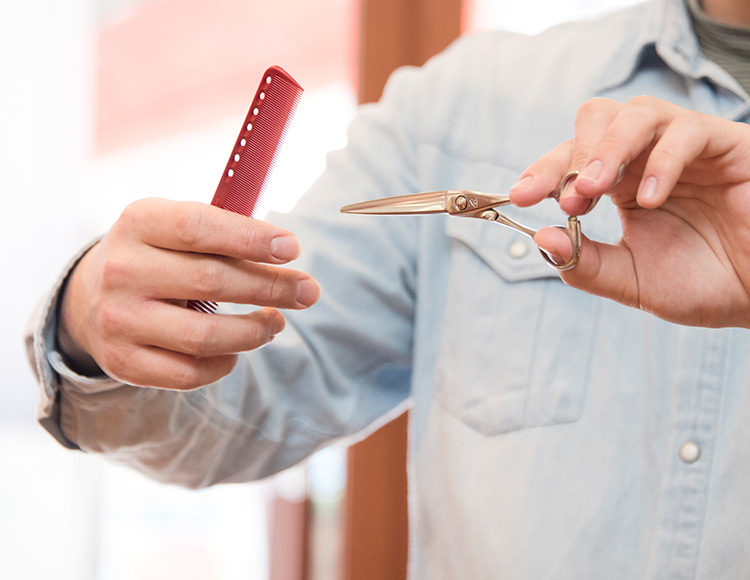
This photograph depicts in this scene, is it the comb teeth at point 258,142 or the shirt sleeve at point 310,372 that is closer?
the comb teeth at point 258,142

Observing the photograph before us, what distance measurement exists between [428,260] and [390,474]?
64 centimetres

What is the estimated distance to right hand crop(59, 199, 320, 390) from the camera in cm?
51

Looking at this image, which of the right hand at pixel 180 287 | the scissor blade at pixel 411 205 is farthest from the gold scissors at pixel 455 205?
the right hand at pixel 180 287

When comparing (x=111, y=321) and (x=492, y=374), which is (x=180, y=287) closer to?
(x=111, y=321)

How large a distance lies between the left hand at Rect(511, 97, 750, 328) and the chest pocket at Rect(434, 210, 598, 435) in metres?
0.23

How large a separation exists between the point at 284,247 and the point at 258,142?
0.09 meters

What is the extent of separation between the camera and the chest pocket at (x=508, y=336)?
79cm

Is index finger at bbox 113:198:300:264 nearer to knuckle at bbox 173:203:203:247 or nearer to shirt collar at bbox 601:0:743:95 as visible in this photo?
knuckle at bbox 173:203:203:247

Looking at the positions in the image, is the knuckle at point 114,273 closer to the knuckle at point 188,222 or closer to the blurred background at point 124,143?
the knuckle at point 188,222

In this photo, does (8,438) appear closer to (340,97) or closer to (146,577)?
(146,577)

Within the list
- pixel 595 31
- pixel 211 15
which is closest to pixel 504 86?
pixel 595 31

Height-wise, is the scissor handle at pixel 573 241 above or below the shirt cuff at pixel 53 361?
above

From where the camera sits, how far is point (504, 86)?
90cm

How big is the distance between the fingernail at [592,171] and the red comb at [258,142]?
0.23 meters
